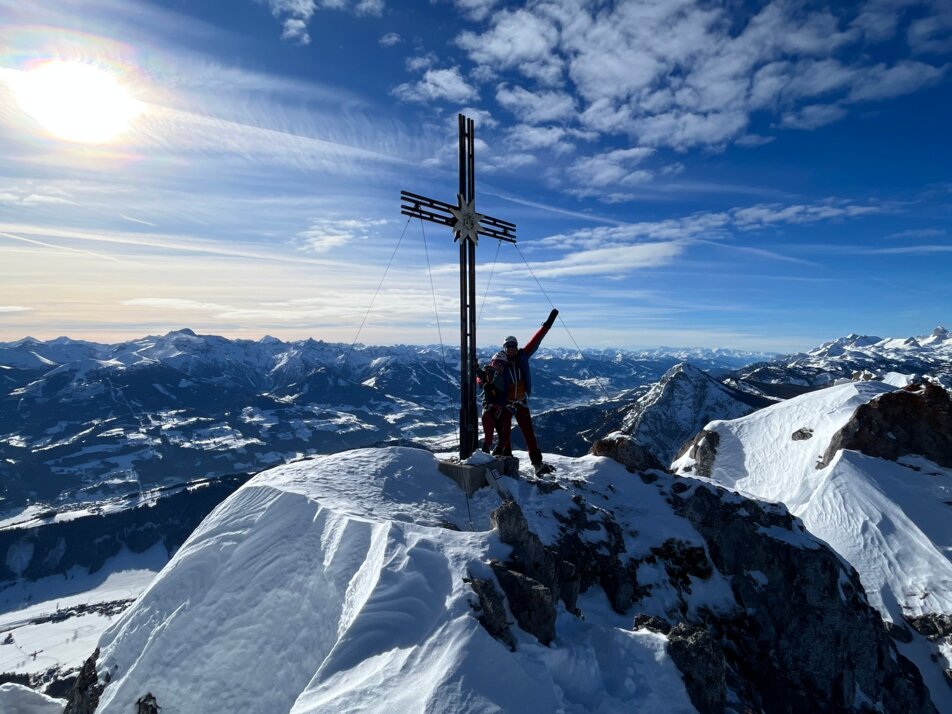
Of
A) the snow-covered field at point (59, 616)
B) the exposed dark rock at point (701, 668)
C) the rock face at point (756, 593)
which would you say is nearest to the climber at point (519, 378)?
the rock face at point (756, 593)

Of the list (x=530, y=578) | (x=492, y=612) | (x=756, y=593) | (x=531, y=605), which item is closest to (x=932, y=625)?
(x=756, y=593)

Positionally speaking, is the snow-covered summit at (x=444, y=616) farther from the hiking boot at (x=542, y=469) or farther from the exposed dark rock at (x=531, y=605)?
the hiking boot at (x=542, y=469)

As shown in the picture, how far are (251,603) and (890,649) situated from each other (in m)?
29.5

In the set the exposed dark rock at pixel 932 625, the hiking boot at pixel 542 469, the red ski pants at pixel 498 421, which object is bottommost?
the exposed dark rock at pixel 932 625

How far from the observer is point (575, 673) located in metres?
10.1

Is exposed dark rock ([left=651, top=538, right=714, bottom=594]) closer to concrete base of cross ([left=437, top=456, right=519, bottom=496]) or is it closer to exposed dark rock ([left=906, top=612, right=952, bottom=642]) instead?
concrete base of cross ([left=437, top=456, right=519, bottom=496])

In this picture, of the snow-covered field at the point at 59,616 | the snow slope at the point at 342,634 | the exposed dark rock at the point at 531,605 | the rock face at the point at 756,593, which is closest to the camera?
the snow slope at the point at 342,634

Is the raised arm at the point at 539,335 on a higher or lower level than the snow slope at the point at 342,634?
higher

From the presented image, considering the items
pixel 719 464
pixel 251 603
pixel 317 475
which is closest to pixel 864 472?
pixel 719 464

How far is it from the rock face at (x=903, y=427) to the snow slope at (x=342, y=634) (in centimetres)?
5227

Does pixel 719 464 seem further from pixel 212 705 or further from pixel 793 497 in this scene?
pixel 212 705

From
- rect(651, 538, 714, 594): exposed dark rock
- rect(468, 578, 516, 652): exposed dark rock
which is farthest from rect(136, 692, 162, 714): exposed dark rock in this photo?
rect(651, 538, 714, 594): exposed dark rock

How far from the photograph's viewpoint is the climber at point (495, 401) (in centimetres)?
2069

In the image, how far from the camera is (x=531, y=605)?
11.1 metres
